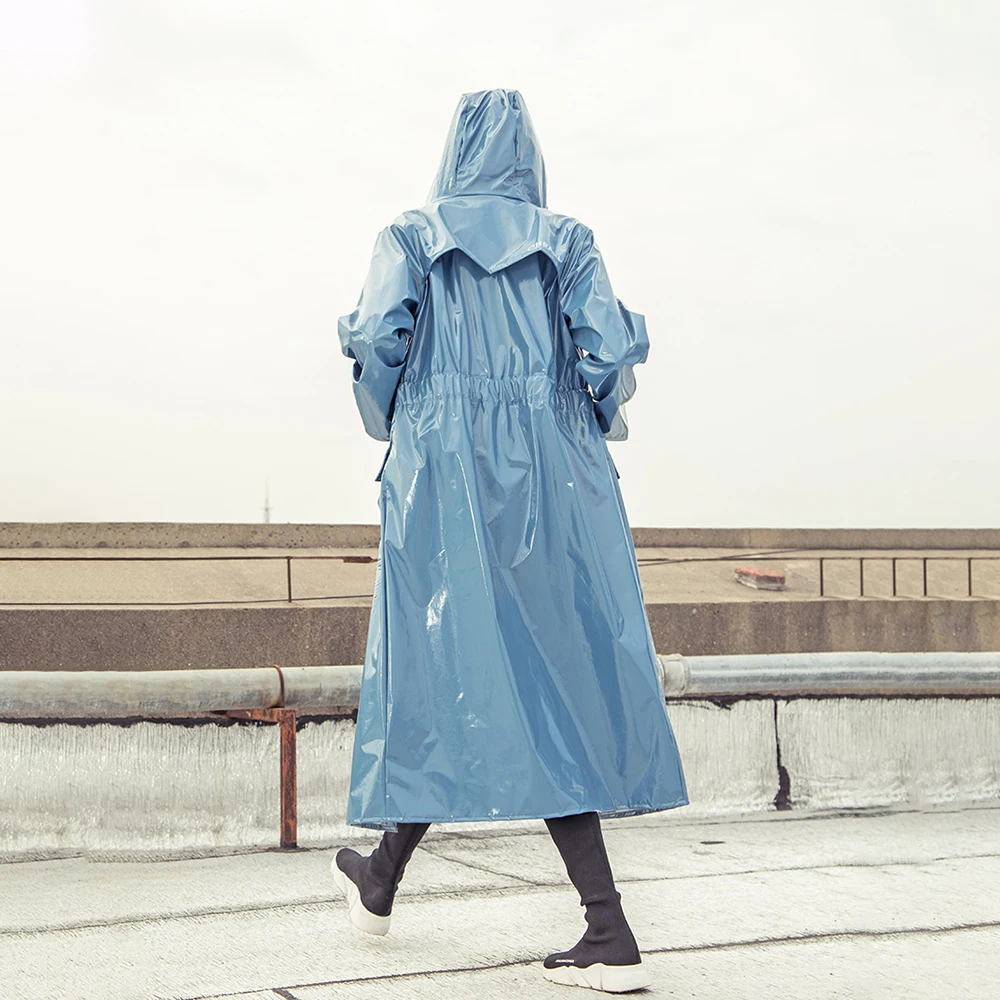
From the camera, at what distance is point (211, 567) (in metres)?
16.3

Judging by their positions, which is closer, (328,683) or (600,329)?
(600,329)

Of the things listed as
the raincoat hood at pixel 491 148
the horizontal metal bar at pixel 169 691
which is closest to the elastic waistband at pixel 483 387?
the raincoat hood at pixel 491 148

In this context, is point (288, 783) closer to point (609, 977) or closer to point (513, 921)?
point (513, 921)

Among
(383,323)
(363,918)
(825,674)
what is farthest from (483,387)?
(825,674)

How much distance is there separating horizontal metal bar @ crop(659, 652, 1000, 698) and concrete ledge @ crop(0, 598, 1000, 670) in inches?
319

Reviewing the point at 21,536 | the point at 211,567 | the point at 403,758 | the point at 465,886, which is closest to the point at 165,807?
the point at 465,886

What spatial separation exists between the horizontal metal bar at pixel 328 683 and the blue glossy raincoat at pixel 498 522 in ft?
4.51

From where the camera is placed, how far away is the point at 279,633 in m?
12.5

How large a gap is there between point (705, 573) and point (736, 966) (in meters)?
15.2

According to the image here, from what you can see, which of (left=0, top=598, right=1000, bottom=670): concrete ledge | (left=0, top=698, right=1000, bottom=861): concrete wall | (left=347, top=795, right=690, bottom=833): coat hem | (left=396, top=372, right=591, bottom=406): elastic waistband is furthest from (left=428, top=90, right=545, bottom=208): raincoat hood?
(left=0, top=598, right=1000, bottom=670): concrete ledge

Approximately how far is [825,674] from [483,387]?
7.90ft

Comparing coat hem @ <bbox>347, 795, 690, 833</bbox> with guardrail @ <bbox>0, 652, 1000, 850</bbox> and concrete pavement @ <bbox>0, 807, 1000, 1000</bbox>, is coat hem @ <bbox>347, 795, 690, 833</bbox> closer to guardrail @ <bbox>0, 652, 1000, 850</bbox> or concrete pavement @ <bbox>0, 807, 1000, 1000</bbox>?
concrete pavement @ <bbox>0, 807, 1000, 1000</bbox>

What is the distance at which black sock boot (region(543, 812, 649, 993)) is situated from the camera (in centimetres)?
270

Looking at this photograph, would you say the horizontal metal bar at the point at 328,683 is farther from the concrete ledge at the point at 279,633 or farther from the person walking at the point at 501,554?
the concrete ledge at the point at 279,633
